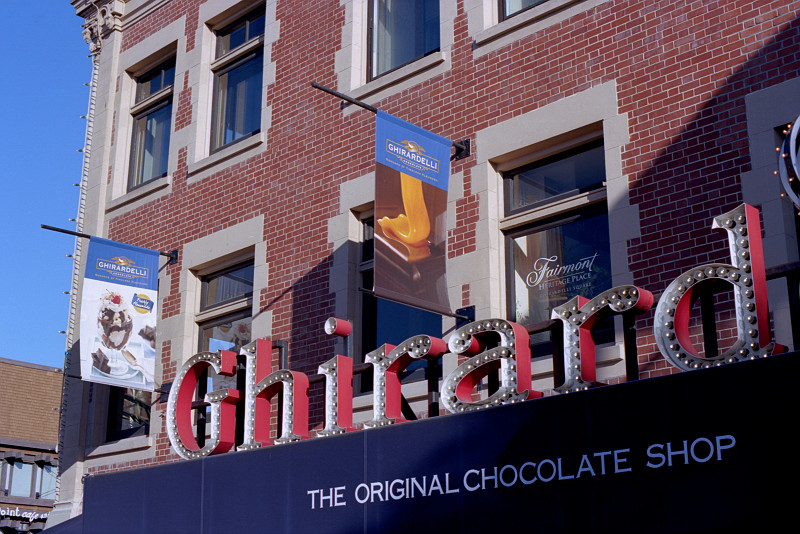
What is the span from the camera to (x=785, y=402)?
701 centimetres

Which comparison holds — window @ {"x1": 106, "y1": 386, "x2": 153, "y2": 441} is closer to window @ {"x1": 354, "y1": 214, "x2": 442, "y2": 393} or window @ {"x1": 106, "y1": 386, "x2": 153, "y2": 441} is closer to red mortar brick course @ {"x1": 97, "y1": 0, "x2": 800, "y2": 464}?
red mortar brick course @ {"x1": 97, "y1": 0, "x2": 800, "y2": 464}

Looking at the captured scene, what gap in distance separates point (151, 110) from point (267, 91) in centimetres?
331

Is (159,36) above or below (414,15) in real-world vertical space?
above

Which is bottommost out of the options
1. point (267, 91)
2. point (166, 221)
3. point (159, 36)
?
point (166, 221)

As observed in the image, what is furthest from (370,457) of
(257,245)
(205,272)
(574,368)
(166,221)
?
(166,221)

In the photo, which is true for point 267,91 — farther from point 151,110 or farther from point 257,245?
point 151,110

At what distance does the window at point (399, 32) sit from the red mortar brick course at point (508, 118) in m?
0.57

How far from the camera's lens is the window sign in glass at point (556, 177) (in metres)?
10.7

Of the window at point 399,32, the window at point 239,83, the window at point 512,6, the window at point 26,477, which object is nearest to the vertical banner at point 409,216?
Answer: the window at point 512,6

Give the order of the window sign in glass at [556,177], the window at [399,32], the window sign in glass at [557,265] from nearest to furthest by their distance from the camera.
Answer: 1. the window sign in glass at [557,265]
2. the window sign in glass at [556,177]
3. the window at [399,32]

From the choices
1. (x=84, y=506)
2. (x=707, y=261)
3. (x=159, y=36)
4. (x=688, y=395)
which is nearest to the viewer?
(x=688, y=395)

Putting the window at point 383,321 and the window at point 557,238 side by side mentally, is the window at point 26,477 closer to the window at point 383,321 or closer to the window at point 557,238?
the window at point 383,321

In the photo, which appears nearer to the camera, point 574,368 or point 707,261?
point 574,368

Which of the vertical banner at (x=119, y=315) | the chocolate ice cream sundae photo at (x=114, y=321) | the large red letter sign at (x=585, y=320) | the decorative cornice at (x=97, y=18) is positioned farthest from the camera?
the decorative cornice at (x=97, y=18)
